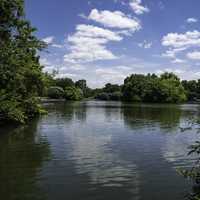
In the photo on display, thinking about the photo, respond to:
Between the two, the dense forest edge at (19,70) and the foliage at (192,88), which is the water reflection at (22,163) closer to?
the dense forest edge at (19,70)

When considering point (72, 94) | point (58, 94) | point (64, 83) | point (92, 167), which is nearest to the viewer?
point (92, 167)

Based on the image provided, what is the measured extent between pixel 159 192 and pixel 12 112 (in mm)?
20498

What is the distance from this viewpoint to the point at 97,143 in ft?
87.3

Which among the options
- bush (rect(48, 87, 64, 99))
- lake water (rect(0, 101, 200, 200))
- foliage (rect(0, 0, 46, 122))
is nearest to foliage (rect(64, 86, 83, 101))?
bush (rect(48, 87, 64, 99))

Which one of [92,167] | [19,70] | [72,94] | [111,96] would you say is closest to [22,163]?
[92,167]

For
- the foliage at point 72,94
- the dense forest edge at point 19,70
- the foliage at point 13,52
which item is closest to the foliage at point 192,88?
the foliage at point 72,94

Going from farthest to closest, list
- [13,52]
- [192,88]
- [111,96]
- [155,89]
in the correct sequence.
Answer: [111,96], [192,88], [155,89], [13,52]

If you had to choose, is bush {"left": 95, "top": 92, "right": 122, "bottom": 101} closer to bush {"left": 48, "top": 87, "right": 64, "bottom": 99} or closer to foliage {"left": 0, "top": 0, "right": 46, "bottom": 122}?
bush {"left": 48, "top": 87, "right": 64, "bottom": 99}

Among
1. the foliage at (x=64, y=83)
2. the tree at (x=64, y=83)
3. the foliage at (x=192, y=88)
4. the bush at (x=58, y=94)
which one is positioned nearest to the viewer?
the foliage at (x=192, y=88)

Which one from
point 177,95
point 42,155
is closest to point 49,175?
point 42,155

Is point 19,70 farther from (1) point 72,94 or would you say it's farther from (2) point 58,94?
(2) point 58,94

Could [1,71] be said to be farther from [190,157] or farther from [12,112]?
[190,157]

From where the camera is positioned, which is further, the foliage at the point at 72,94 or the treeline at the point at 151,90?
the foliage at the point at 72,94

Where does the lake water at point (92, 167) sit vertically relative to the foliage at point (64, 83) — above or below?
below
